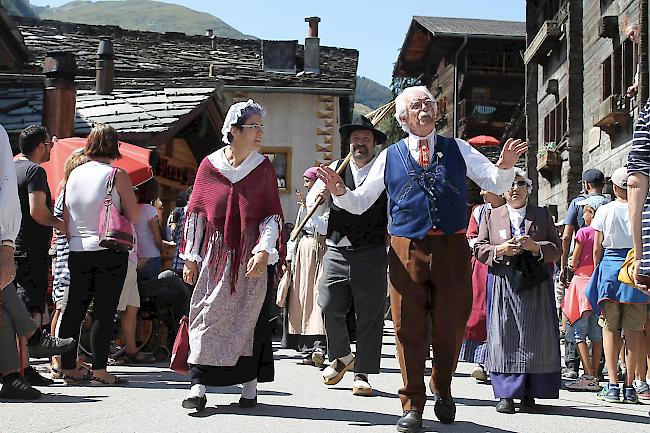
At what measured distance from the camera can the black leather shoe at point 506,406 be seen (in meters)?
6.73

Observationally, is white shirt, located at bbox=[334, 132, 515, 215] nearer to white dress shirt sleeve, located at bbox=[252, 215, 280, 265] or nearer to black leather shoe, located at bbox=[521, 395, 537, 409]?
white dress shirt sleeve, located at bbox=[252, 215, 280, 265]

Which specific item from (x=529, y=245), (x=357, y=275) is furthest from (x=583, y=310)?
(x=357, y=275)

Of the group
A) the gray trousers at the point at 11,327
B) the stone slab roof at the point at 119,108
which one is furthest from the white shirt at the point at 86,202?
the stone slab roof at the point at 119,108

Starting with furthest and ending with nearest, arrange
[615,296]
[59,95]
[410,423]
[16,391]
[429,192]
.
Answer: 1. [59,95]
2. [615,296]
3. [16,391]
4. [429,192]
5. [410,423]

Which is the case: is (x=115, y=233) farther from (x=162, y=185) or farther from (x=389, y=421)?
(x=162, y=185)

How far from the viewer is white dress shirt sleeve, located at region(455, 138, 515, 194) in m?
6.03

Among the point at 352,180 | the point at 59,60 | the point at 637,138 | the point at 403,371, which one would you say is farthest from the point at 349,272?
the point at 59,60

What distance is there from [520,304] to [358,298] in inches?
54.2

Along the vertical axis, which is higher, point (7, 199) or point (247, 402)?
point (7, 199)

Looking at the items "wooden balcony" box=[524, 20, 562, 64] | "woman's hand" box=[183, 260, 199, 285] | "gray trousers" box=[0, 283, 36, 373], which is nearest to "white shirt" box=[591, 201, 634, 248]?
"woman's hand" box=[183, 260, 199, 285]

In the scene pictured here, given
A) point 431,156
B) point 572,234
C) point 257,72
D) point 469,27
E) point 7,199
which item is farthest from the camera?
point 469,27

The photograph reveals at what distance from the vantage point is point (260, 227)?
21.3 ft

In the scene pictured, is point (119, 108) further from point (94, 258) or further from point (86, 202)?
point (94, 258)

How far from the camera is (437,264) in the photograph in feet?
19.5
